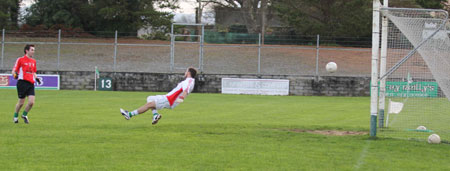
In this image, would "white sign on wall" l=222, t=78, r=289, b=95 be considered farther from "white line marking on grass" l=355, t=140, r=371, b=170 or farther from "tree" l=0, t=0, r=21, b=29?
"tree" l=0, t=0, r=21, b=29

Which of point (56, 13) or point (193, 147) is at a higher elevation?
point (56, 13)

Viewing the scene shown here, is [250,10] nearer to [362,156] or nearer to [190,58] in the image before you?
[190,58]

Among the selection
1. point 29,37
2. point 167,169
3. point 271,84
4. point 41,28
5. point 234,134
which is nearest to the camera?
point 167,169

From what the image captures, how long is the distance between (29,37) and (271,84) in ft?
59.7

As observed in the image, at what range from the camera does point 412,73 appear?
1361 cm

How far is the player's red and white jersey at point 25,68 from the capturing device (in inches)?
522

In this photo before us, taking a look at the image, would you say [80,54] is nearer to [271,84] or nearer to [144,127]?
[271,84]

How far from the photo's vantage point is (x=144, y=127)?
12.8 meters

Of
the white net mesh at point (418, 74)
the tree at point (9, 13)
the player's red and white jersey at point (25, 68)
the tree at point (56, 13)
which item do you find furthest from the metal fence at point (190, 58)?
the white net mesh at point (418, 74)

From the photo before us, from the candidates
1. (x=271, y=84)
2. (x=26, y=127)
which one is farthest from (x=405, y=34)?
(x=271, y=84)

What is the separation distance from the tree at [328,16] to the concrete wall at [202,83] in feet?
34.5

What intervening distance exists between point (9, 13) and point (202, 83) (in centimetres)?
1952

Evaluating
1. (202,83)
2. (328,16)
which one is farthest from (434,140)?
(328,16)

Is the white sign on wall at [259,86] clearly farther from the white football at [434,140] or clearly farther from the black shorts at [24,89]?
the white football at [434,140]
